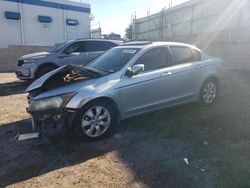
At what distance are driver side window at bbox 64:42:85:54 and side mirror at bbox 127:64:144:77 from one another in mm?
5759

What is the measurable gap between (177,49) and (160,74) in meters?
0.95

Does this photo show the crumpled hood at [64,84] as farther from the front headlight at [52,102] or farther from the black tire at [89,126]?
the black tire at [89,126]

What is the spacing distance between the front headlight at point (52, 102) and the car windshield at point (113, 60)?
3.52ft

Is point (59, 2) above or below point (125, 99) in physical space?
above

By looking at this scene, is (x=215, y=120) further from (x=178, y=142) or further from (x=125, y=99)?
(x=125, y=99)

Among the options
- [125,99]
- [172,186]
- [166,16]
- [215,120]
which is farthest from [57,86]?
[166,16]

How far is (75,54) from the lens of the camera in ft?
33.4

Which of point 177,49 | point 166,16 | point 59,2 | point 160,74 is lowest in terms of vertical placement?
point 160,74

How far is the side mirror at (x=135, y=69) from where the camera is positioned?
487 cm

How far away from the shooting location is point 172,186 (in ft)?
10.5

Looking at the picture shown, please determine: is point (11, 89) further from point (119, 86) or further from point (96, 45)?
point (119, 86)

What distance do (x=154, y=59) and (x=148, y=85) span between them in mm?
637

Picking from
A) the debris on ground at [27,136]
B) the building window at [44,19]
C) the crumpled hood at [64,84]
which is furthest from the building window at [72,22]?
the debris on ground at [27,136]

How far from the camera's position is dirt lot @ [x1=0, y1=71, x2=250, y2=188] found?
338 cm
